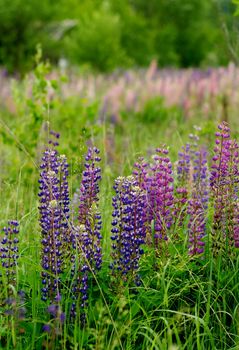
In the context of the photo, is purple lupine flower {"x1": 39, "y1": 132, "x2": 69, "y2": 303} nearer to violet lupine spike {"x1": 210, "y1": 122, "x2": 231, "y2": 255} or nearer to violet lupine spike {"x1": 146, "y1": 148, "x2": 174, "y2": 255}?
violet lupine spike {"x1": 146, "y1": 148, "x2": 174, "y2": 255}

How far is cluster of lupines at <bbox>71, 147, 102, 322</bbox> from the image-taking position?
113 inches

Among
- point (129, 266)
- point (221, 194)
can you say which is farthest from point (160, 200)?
point (129, 266)

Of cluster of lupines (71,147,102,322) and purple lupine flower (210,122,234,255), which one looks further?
purple lupine flower (210,122,234,255)

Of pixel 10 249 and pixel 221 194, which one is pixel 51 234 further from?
pixel 221 194

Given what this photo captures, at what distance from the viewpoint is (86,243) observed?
9.65ft

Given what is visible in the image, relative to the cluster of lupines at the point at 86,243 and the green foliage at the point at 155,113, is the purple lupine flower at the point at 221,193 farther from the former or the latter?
the green foliage at the point at 155,113

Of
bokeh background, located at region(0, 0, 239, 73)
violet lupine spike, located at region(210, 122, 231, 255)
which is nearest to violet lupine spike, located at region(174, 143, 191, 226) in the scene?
violet lupine spike, located at region(210, 122, 231, 255)

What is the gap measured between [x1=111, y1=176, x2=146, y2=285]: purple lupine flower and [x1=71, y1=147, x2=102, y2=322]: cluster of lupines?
0.29 feet

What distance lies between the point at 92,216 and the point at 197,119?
6.75 m

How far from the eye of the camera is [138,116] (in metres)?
9.82

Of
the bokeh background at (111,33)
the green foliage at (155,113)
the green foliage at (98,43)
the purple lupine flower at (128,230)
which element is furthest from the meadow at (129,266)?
the green foliage at (98,43)

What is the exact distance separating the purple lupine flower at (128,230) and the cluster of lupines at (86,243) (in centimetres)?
9

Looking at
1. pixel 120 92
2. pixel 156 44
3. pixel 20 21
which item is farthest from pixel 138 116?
pixel 156 44

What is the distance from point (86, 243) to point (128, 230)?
0.63 ft
